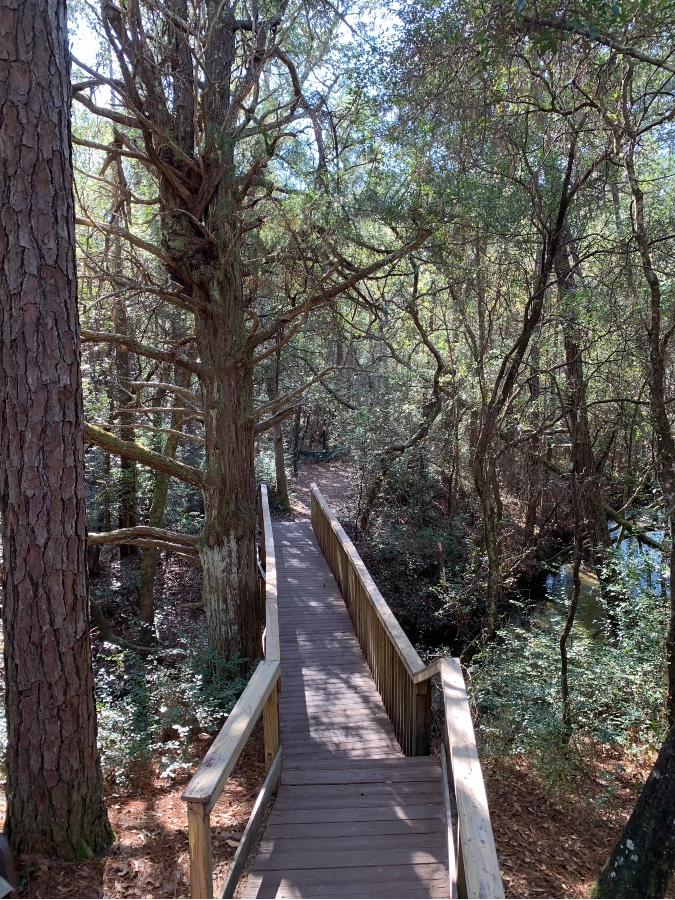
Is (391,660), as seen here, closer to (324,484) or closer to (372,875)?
(372,875)

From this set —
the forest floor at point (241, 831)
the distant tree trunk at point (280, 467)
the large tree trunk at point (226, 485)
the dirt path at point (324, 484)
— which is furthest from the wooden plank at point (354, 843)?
the distant tree trunk at point (280, 467)

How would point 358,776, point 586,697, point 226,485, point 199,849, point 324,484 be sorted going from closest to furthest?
point 199,849, point 358,776, point 586,697, point 226,485, point 324,484

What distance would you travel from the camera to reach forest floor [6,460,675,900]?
3.08 metres

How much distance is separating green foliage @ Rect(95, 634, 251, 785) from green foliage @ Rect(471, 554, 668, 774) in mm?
2701

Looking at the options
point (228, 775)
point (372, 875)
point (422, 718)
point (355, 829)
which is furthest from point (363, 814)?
point (228, 775)

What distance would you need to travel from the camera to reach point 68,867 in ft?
10.2

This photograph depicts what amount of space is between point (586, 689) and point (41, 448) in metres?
5.93

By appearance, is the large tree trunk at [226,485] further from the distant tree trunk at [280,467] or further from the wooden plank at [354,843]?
the distant tree trunk at [280,467]

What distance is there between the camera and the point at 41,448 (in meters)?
3.08

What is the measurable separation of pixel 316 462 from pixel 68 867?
23196mm

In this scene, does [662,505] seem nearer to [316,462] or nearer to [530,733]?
[530,733]

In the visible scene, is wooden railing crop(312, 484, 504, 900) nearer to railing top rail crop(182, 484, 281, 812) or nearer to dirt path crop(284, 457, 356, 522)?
railing top rail crop(182, 484, 281, 812)

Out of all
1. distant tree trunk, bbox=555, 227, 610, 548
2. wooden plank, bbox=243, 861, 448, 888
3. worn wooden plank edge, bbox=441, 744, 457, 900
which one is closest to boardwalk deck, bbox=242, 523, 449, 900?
wooden plank, bbox=243, 861, 448, 888

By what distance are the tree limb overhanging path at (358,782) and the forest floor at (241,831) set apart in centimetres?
43
